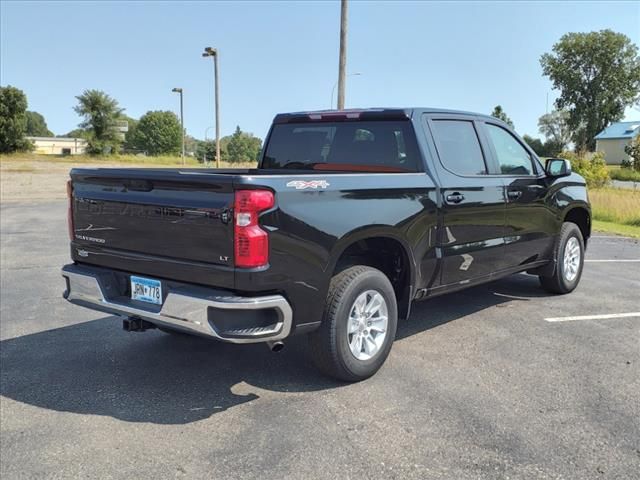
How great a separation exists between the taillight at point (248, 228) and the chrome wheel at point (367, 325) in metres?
0.92

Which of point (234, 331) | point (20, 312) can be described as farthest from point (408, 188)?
point (20, 312)

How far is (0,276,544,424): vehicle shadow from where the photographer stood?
12.3ft

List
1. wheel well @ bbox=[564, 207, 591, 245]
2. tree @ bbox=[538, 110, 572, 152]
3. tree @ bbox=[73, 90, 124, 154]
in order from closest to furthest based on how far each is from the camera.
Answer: wheel well @ bbox=[564, 207, 591, 245], tree @ bbox=[73, 90, 124, 154], tree @ bbox=[538, 110, 572, 152]

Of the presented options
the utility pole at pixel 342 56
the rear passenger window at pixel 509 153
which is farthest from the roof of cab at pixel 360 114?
the utility pole at pixel 342 56

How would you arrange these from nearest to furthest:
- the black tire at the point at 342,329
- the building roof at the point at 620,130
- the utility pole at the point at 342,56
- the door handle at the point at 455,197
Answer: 1. the black tire at the point at 342,329
2. the door handle at the point at 455,197
3. the utility pole at the point at 342,56
4. the building roof at the point at 620,130

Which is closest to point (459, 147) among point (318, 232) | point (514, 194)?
point (514, 194)

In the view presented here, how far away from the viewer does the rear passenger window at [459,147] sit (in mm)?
4762

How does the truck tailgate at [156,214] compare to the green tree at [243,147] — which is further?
the green tree at [243,147]

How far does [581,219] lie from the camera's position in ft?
22.9

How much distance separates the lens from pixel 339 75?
56.2ft

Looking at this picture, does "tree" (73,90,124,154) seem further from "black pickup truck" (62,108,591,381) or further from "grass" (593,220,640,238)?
"black pickup truck" (62,108,591,381)

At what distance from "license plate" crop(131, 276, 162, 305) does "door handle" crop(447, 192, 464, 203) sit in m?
2.34

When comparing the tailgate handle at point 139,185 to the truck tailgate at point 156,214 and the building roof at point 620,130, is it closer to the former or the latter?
the truck tailgate at point 156,214

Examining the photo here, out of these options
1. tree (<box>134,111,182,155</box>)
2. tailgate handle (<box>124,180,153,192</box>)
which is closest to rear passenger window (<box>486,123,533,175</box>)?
tailgate handle (<box>124,180,153,192</box>)
